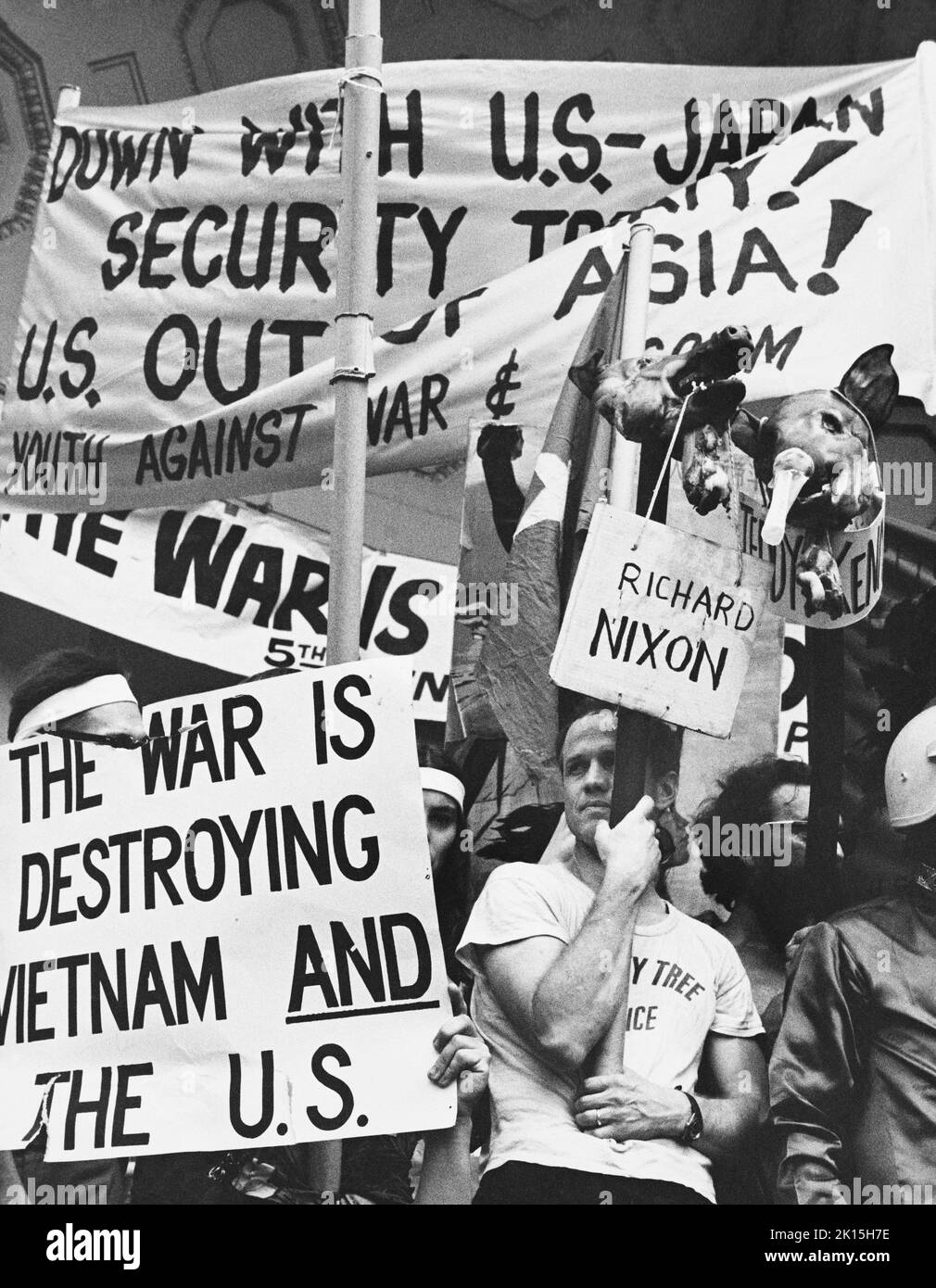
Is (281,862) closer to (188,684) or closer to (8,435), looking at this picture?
(188,684)

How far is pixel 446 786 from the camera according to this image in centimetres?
627

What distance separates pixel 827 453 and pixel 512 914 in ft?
6.31

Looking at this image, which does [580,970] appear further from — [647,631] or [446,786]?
[647,631]

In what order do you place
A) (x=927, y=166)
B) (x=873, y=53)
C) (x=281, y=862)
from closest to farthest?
(x=281, y=862), (x=927, y=166), (x=873, y=53)

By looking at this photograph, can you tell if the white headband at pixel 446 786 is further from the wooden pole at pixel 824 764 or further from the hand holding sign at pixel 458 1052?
the wooden pole at pixel 824 764

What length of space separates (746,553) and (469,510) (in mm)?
1038

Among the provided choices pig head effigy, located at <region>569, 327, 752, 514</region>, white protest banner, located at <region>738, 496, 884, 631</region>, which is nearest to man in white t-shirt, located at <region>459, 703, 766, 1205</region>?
white protest banner, located at <region>738, 496, 884, 631</region>

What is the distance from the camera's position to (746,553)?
624 cm

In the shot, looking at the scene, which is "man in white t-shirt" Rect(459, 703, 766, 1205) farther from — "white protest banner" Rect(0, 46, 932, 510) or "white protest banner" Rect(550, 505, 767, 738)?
"white protest banner" Rect(0, 46, 932, 510)

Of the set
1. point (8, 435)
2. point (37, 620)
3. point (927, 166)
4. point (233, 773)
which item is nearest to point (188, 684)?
point (37, 620)

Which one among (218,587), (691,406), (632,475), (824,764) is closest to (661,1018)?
(824,764)

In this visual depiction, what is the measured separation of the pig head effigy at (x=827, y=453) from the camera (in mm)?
6207

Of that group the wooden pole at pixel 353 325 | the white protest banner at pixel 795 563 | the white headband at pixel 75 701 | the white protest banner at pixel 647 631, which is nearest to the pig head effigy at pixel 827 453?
the white protest banner at pixel 795 563
